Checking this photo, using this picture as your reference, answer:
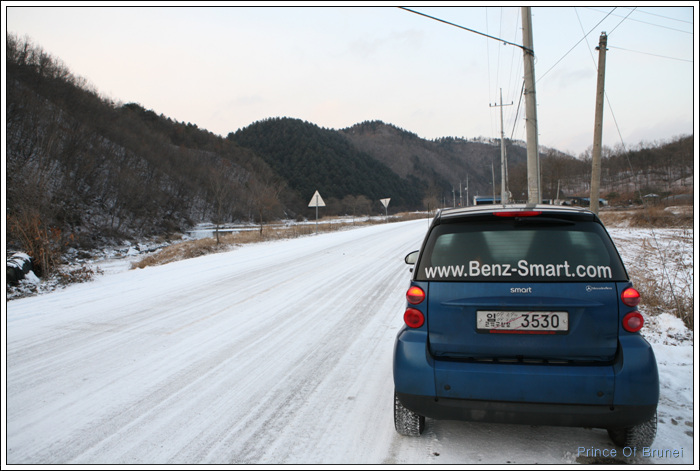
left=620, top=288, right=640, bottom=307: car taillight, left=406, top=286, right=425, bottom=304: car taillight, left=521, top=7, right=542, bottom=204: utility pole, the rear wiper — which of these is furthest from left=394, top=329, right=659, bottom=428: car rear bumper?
left=521, top=7, right=542, bottom=204: utility pole

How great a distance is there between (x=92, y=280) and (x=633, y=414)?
11661 mm

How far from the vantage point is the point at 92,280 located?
10.6 m

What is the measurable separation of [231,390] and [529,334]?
2.74 m

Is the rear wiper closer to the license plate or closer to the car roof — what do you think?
the car roof

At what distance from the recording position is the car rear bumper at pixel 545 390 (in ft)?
8.29

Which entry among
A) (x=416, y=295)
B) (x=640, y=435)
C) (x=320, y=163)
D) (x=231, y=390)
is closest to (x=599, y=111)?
Result: (x=640, y=435)

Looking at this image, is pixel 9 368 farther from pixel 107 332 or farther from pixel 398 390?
pixel 398 390

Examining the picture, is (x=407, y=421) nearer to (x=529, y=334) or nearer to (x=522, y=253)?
(x=529, y=334)

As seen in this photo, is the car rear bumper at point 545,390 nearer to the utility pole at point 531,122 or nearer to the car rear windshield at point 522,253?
the car rear windshield at point 522,253

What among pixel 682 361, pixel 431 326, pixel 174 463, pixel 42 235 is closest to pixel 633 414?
pixel 431 326

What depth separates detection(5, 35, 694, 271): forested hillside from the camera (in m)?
27.3

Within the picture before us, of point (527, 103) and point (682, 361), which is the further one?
point (527, 103)

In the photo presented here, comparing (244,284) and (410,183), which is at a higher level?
(410,183)

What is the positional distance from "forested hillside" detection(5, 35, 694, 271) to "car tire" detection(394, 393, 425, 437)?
276 inches
